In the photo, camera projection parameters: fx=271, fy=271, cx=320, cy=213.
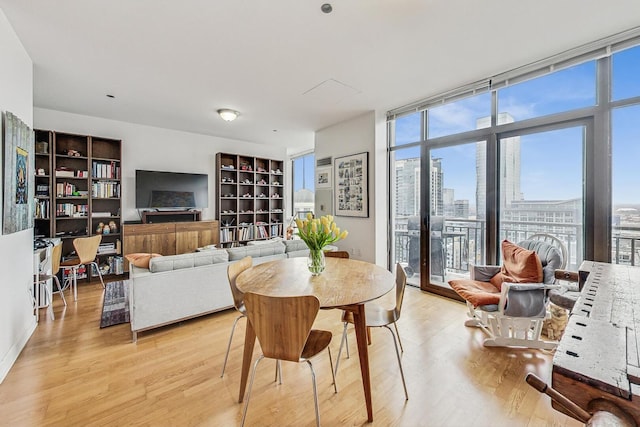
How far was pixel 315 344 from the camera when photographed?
151 centimetres

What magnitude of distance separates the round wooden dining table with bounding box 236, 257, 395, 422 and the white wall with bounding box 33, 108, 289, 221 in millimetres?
3844

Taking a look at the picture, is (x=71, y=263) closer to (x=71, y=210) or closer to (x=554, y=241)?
(x=71, y=210)

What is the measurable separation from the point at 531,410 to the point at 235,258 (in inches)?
102

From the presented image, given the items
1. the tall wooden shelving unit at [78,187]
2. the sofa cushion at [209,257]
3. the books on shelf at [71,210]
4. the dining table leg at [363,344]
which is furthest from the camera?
the books on shelf at [71,210]

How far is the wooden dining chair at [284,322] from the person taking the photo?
4.21 ft

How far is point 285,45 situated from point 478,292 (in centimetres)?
273

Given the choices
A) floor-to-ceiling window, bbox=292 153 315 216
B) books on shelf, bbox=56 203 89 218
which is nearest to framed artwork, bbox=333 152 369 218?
floor-to-ceiling window, bbox=292 153 315 216

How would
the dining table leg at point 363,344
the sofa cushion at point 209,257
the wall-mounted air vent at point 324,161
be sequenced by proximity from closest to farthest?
the dining table leg at point 363,344, the sofa cushion at point 209,257, the wall-mounted air vent at point 324,161

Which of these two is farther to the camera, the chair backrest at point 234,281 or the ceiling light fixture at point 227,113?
the ceiling light fixture at point 227,113

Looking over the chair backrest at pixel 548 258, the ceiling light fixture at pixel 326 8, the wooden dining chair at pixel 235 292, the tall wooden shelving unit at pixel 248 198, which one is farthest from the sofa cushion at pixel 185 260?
the chair backrest at pixel 548 258

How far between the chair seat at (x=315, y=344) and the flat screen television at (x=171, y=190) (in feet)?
13.9

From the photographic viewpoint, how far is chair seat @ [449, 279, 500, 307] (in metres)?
2.22

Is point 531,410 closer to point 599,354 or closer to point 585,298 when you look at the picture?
point 585,298

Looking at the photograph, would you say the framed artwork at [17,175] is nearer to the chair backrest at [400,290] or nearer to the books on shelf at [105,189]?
the books on shelf at [105,189]
